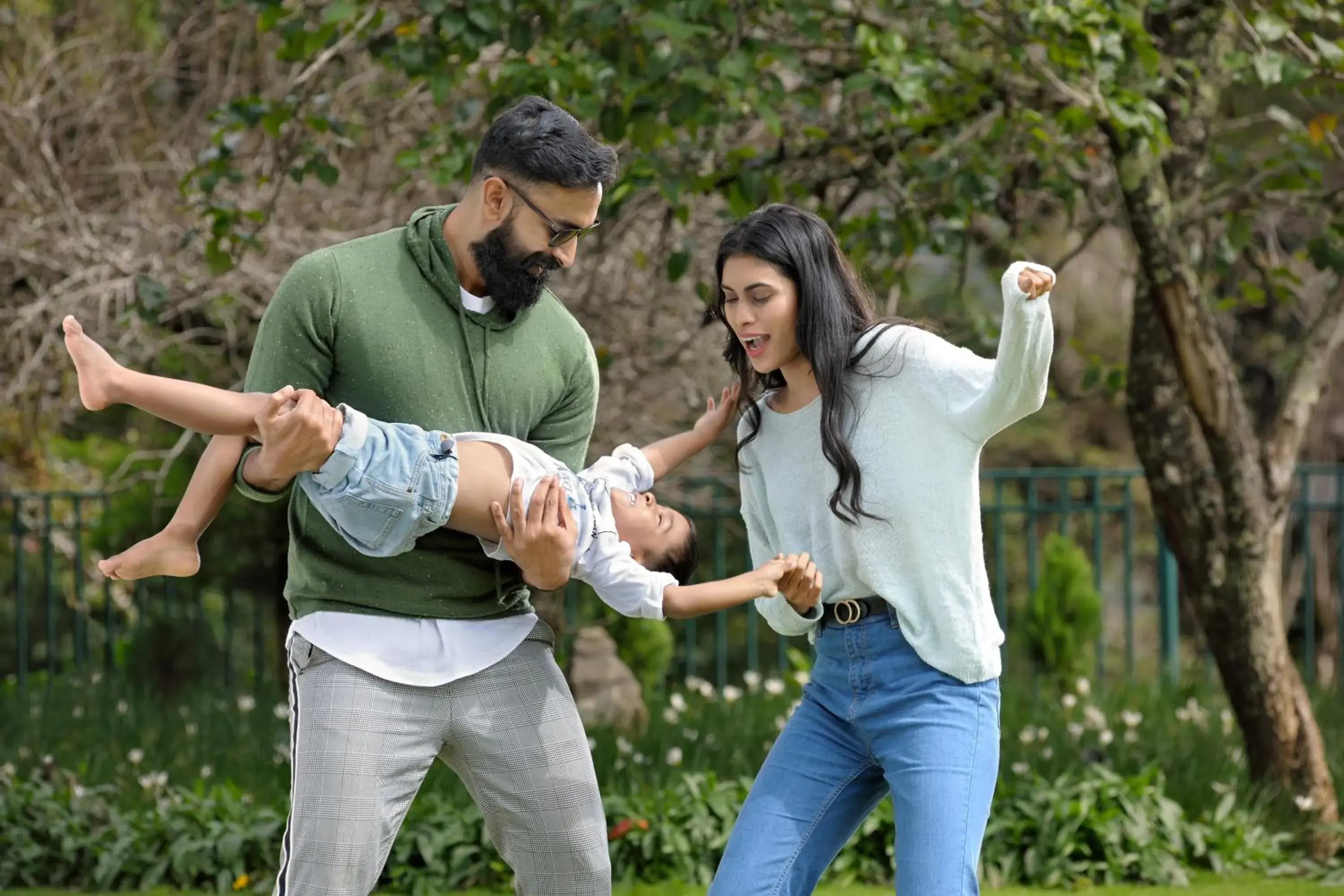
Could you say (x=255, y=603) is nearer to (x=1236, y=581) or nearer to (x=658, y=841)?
(x=658, y=841)

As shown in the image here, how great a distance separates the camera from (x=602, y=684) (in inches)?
270

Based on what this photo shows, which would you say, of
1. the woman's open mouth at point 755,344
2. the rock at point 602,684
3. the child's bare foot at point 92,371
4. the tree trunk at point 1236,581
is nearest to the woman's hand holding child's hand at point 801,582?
the woman's open mouth at point 755,344

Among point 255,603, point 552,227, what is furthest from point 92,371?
point 255,603

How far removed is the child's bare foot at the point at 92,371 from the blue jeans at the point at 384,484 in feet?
1.17

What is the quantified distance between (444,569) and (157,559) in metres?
0.51

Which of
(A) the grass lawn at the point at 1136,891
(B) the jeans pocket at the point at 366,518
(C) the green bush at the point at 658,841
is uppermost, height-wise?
(B) the jeans pocket at the point at 366,518

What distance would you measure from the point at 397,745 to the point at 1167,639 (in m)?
5.47

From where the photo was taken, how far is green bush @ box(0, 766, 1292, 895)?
482cm

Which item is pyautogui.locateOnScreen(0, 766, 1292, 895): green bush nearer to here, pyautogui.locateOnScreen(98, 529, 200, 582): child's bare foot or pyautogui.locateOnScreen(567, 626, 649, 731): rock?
pyautogui.locateOnScreen(567, 626, 649, 731): rock

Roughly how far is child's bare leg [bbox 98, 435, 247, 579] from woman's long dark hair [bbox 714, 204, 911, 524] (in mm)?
930

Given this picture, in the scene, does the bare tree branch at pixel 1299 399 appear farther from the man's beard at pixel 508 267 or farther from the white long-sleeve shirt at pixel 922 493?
the man's beard at pixel 508 267

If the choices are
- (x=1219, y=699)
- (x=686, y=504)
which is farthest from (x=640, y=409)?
(x=1219, y=699)

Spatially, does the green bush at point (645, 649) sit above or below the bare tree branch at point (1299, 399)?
below

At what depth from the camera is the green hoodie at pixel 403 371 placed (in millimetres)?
2746
